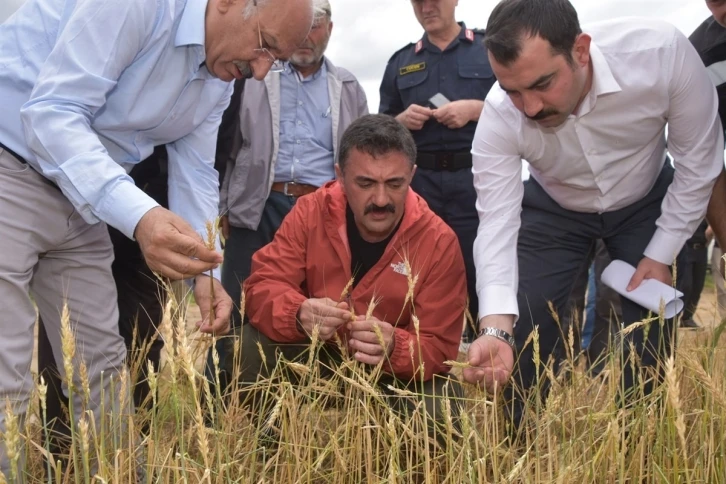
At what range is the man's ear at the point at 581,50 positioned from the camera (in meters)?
2.83

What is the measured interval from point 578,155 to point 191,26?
1621mm

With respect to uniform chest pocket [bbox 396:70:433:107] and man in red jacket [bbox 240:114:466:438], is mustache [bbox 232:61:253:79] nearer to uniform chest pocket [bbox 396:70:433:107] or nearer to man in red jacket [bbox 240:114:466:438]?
man in red jacket [bbox 240:114:466:438]

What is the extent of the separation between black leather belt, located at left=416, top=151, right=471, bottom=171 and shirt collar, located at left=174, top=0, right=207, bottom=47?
1.96 metres

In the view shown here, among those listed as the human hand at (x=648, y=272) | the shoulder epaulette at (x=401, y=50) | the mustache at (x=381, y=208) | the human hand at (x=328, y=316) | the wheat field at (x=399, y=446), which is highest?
the shoulder epaulette at (x=401, y=50)

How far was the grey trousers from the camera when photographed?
212cm

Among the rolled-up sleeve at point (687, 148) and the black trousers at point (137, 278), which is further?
the black trousers at point (137, 278)

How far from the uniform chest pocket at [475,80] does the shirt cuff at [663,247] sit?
148 centimetres

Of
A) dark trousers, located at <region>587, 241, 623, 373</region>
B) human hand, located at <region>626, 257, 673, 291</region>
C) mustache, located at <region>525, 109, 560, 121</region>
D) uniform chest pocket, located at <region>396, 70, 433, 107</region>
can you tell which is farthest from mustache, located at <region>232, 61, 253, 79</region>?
dark trousers, located at <region>587, 241, 623, 373</region>

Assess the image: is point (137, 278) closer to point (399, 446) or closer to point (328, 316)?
point (328, 316)

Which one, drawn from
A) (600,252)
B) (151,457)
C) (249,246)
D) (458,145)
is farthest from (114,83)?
(600,252)

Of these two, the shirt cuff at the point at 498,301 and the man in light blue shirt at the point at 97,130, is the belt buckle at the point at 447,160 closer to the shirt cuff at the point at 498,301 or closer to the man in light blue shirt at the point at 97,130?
the shirt cuff at the point at 498,301

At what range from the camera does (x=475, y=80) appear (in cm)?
423

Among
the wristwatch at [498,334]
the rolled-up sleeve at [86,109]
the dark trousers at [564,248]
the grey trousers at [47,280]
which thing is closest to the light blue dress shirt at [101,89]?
the rolled-up sleeve at [86,109]

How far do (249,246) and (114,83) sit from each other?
1.96 m
